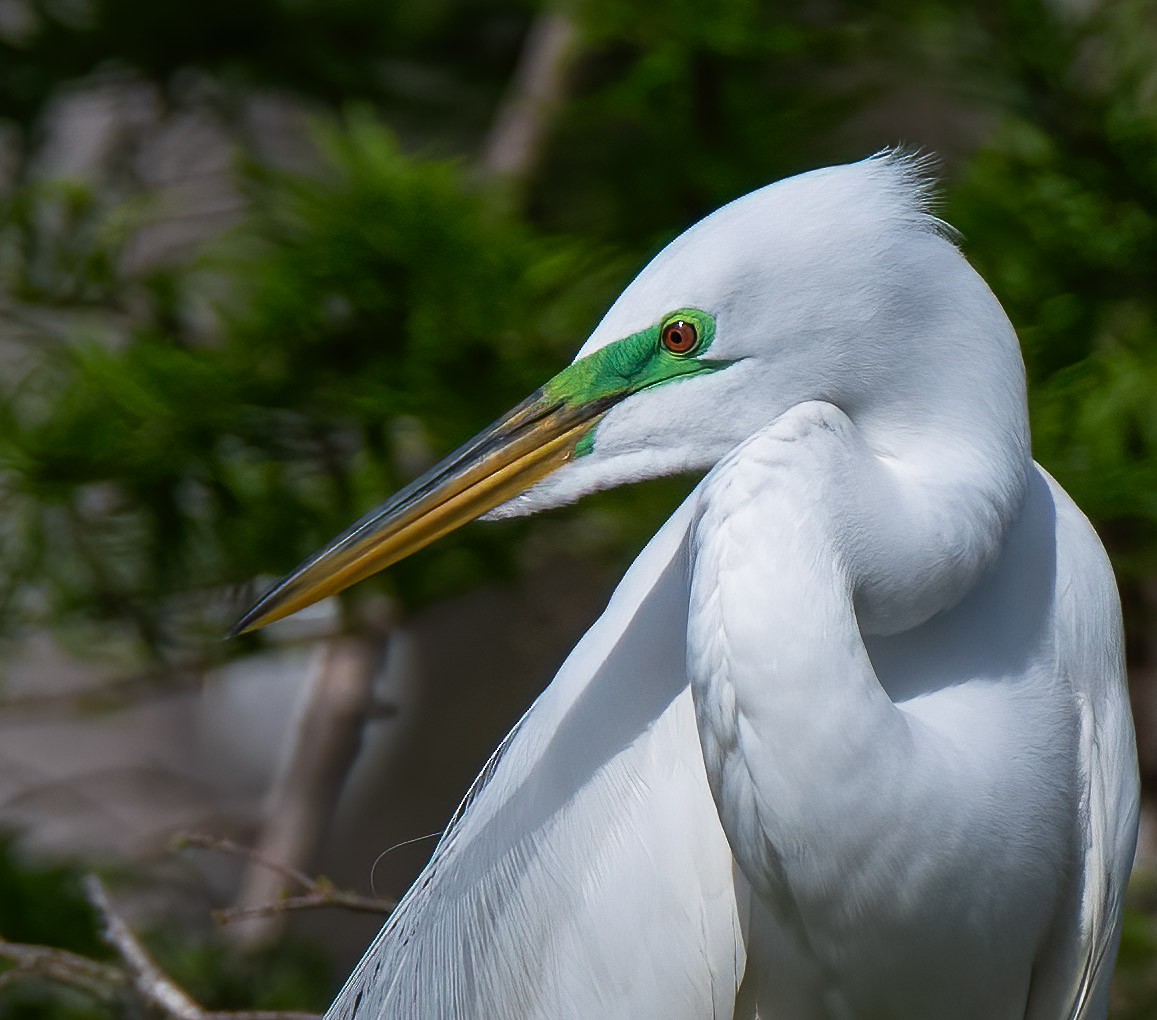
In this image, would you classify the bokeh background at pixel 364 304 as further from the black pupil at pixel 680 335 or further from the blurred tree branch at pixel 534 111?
the black pupil at pixel 680 335

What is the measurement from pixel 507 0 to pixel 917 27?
4.30ft

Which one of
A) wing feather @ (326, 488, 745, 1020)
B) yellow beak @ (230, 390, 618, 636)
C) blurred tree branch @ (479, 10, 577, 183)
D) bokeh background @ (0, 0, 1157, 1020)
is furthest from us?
blurred tree branch @ (479, 10, 577, 183)

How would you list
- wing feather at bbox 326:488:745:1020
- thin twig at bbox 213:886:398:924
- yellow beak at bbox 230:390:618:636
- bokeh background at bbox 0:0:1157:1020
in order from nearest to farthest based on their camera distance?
yellow beak at bbox 230:390:618:636 < wing feather at bbox 326:488:745:1020 < thin twig at bbox 213:886:398:924 < bokeh background at bbox 0:0:1157:1020

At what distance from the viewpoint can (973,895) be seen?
113 cm

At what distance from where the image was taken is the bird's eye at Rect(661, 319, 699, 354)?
3.45ft

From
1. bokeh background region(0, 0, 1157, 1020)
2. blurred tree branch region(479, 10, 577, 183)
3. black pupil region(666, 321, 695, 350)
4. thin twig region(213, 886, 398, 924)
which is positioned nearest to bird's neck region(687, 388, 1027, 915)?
black pupil region(666, 321, 695, 350)

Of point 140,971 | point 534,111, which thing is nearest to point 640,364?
point 140,971

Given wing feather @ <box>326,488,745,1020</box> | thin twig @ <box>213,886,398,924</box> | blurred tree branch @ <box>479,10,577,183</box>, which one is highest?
blurred tree branch @ <box>479,10,577,183</box>

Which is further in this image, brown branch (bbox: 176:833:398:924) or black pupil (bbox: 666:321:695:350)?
brown branch (bbox: 176:833:398:924)

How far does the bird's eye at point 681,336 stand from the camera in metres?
1.05

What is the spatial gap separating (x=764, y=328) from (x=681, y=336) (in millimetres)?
63

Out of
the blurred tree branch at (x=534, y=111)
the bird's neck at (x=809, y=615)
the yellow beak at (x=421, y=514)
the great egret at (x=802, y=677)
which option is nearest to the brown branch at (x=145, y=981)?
the great egret at (x=802, y=677)

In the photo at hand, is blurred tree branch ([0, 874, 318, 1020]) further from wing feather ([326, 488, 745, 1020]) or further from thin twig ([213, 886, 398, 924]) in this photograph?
wing feather ([326, 488, 745, 1020])

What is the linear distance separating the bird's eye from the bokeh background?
76 cm
